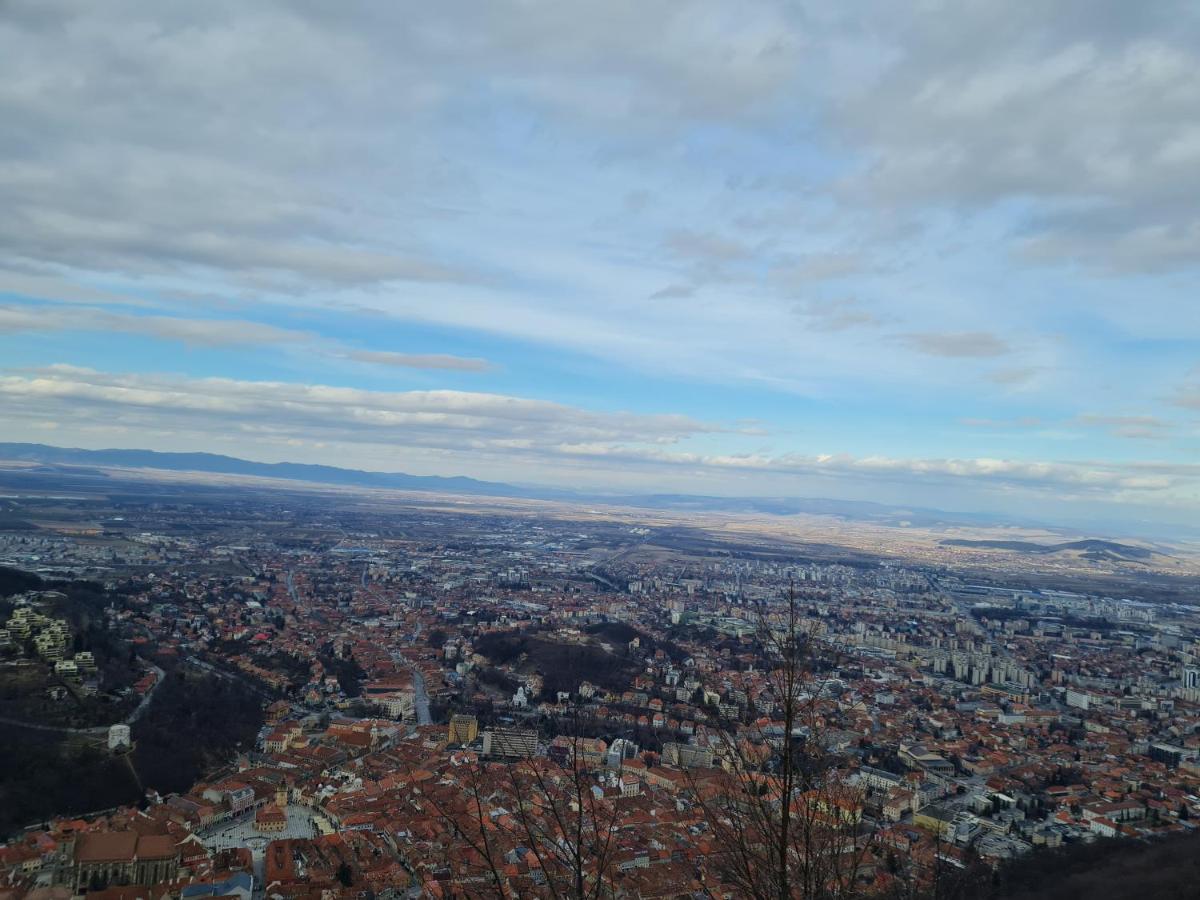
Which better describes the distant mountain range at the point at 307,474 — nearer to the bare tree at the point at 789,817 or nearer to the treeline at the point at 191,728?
the treeline at the point at 191,728

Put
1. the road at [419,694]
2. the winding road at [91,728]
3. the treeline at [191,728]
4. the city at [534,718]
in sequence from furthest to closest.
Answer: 1. the road at [419,694]
2. the treeline at [191,728]
3. the winding road at [91,728]
4. the city at [534,718]

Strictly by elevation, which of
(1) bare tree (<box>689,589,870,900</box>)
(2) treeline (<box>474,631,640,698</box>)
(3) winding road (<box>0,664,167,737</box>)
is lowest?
(2) treeline (<box>474,631,640,698</box>)

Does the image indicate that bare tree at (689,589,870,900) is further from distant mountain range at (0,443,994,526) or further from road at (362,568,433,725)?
distant mountain range at (0,443,994,526)

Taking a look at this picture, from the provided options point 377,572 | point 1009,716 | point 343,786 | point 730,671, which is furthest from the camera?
point 377,572

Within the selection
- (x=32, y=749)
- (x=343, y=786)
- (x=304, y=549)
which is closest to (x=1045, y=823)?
(x=343, y=786)

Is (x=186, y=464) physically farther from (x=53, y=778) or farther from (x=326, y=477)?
(x=53, y=778)

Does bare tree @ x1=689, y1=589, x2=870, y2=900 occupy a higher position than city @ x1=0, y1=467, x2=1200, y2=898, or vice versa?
bare tree @ x1=689, y1=589, x2=870, y2=900

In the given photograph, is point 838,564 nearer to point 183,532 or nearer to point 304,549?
point 304,549

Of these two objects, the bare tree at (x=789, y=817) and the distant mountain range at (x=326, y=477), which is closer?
the bare tree at (x=789, y=817)

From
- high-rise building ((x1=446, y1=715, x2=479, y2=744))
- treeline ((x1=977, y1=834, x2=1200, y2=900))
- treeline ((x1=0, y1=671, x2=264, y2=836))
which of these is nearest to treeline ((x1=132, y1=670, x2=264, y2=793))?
treeline ((x1=0, y1=671, x2=264, y2=836))

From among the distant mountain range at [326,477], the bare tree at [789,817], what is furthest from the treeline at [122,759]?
the distant mountain range at [326,477]

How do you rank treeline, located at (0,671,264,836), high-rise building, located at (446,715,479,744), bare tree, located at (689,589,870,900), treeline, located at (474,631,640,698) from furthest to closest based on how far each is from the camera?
treeline, located at (474,631,640,698), high-rise building, located at (446,715,479,744), treeline, located at (0,671,264,836), bare tree, located at (689,589,870,900)
